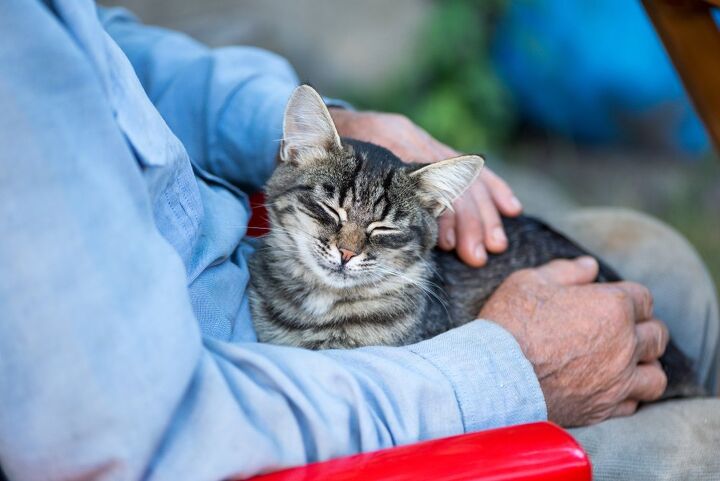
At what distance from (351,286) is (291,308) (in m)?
0.15

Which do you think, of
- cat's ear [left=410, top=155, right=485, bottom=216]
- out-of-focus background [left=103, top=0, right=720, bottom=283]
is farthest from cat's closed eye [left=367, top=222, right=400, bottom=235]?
out-of-focus background [left=103, top=0, right=720, bottom=283]

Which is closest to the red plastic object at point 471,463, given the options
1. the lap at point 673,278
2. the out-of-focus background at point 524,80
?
the lap at point 673,278

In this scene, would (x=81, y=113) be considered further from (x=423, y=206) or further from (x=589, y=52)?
(x=589, y=52)

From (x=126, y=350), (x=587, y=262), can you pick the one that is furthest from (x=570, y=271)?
(x=126, y=350)

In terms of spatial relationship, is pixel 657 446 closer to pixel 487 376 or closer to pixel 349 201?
pixel 487 376

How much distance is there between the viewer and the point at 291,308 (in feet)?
6.08

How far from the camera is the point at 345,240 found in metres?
1.79

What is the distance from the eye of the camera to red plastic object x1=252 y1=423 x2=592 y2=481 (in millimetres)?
1138

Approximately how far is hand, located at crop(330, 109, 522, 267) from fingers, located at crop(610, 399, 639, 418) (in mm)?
501

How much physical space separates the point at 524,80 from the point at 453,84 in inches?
17.9

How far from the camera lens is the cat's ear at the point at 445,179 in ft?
5.84

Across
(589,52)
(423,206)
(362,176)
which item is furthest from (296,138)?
(589,52)

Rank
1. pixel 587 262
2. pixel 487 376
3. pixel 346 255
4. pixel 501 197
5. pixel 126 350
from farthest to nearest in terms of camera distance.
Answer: pixel 501 197 → pixel 587 262 → pixel 346 255 → pixel 487 376 → pixel 126 350

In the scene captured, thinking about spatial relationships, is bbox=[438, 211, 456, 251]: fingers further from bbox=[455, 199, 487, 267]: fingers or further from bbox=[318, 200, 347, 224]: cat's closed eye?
bbox=[318, 200, 347, 224]: cat's closed eye
